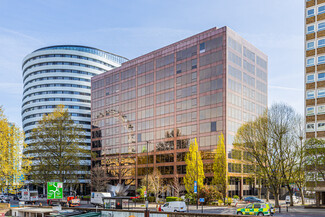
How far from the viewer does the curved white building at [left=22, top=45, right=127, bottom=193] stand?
539 feet

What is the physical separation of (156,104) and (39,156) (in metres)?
38.6

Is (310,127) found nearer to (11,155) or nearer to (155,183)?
(155,183)

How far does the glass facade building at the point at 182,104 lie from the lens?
276 ft

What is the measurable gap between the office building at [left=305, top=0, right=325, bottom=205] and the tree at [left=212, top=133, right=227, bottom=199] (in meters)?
17.7

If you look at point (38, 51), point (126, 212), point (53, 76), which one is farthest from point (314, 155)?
point (38, 51)

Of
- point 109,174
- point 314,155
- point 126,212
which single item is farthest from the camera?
point 109,174

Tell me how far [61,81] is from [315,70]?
407 feet

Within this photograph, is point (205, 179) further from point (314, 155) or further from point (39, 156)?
point (39, 156)

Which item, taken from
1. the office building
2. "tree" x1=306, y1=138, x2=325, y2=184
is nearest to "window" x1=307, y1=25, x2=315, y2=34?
the office building

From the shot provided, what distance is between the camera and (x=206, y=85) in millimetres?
87188

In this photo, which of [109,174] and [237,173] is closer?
[237,173]

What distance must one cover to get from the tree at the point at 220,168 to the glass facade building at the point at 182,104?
130 inches

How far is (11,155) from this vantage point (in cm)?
5253

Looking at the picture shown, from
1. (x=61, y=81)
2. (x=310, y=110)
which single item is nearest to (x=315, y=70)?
(x=310, y=110)
